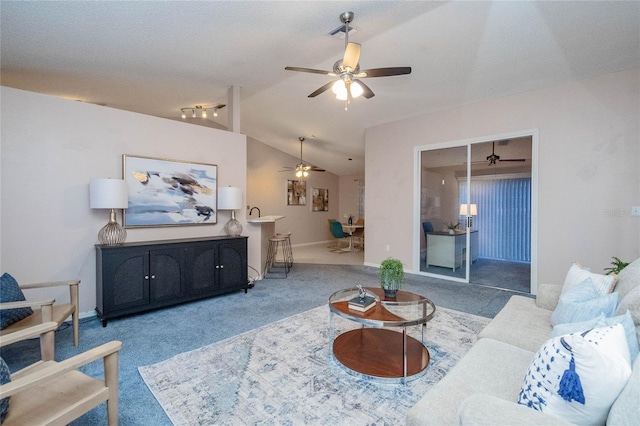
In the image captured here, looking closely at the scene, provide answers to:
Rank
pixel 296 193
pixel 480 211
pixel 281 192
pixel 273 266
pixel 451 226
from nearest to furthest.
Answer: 1. pixel 480 211
2. pixel 451 226
3. pixel 273 266
4. pixel 281 192
5. pixel 296 193

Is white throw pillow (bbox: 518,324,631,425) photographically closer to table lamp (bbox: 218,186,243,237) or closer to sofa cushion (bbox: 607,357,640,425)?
sofa cushion (bbox: 607,357,640,425)

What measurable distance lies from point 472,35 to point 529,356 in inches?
126

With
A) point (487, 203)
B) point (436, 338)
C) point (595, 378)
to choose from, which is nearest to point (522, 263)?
point (487, 203)

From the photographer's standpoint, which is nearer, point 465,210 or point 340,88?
point 340,88

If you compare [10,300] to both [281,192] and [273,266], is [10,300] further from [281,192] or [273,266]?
[281,192]

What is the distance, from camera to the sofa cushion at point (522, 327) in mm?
1895

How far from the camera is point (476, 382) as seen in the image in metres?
1.44

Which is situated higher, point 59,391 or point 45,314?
point 45,314

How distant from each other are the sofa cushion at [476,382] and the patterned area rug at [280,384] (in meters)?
0.51

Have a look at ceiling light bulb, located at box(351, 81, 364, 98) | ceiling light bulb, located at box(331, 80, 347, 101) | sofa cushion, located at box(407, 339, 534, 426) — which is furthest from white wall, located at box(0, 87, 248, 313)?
sofa cushion, located at box(407, 339, 534, 426)

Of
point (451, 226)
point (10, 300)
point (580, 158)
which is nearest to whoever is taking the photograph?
point (10, 300)

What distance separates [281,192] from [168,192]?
490cm

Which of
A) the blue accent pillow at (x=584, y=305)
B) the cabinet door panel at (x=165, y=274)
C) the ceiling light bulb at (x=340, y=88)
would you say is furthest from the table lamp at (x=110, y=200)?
the blue accent pillow at (x=584, y=305)

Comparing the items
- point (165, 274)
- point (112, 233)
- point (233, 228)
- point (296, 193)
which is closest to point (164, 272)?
point (165, 274)
